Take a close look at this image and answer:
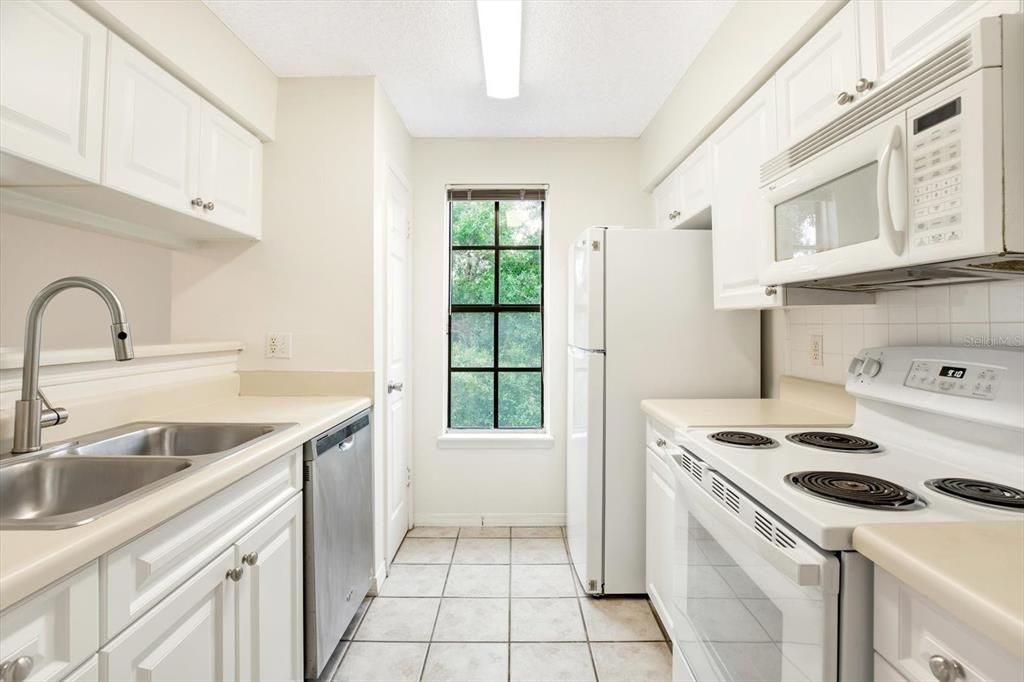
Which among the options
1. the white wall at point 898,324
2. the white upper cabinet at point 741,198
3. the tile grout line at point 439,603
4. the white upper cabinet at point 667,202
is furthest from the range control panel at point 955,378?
the tile grout line at point 439,603

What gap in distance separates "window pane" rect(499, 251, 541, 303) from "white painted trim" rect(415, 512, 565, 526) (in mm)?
1364

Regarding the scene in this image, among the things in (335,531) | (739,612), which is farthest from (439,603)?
(739,612)

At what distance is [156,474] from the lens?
3.83 feet

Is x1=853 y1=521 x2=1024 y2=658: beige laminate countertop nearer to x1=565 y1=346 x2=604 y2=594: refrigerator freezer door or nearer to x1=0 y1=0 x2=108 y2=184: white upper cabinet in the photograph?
x1=565 y1=346 x2=604 y2=594: refrigerator freezer door

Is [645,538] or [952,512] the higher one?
[952,512]

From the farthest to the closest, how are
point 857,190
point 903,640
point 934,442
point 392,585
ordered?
point 392,585 → point 934,442 → point 857,190 → point 903,640

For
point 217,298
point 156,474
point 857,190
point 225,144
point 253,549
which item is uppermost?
point 225,144

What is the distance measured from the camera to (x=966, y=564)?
0.65m

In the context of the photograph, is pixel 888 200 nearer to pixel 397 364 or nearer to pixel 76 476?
pixel 76 476

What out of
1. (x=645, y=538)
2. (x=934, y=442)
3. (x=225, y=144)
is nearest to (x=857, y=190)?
(x=934, y=442)

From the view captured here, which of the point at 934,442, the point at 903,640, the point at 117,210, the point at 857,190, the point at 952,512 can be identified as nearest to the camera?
the point at 903,640

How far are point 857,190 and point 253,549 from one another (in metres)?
1.68

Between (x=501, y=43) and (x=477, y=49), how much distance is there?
0.20 meters

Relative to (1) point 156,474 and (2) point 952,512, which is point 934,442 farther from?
(1) point 156,474
